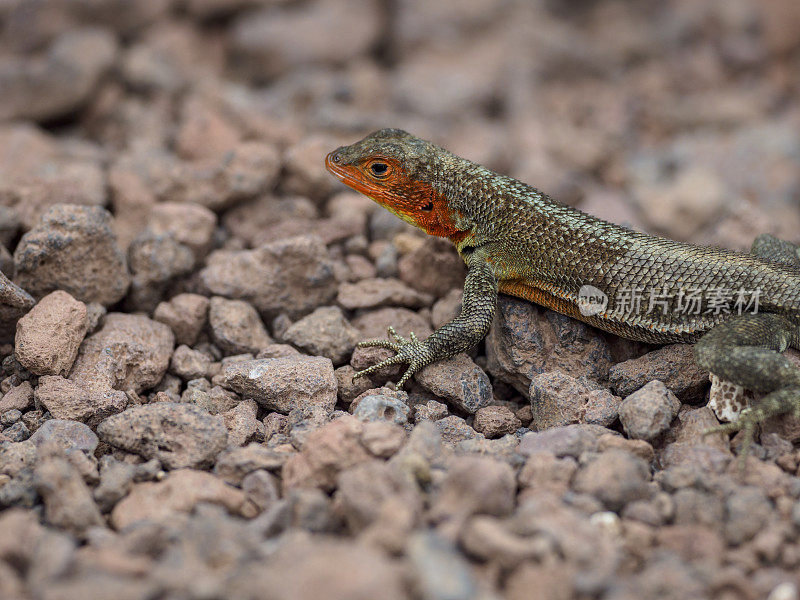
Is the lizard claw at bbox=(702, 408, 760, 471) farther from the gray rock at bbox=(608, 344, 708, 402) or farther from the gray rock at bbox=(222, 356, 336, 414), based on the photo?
the gray rock at bbox=(222, 356, 336, 414)

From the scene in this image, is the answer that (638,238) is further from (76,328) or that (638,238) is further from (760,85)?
(760,85)

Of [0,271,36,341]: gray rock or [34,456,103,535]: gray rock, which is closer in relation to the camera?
[34,456,103,535]: gray rock

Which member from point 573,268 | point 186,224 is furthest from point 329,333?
point 573,268

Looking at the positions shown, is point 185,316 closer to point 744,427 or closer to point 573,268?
point 573,268

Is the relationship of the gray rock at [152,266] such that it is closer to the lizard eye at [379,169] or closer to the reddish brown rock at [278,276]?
the reddish brown rock at [278,276]

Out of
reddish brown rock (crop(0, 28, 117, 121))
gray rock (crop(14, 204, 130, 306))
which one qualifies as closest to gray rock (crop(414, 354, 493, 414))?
Result: gray rock (crop(14, 204, 130, 306))

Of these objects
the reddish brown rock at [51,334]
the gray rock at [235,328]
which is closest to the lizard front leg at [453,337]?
the gray rock at [235,328]
